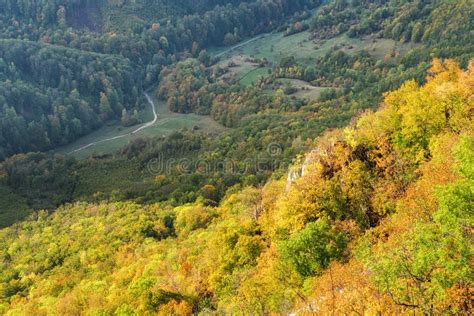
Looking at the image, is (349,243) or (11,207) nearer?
(349,243)

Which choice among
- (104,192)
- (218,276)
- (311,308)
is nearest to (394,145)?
(218,276)

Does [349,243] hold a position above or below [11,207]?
above

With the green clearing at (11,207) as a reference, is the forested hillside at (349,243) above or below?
above

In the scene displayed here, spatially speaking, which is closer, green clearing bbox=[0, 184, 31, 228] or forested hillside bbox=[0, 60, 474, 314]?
forested hillside bbox=[0, 60, 474, 314]

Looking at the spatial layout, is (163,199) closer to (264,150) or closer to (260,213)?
(264,150)
